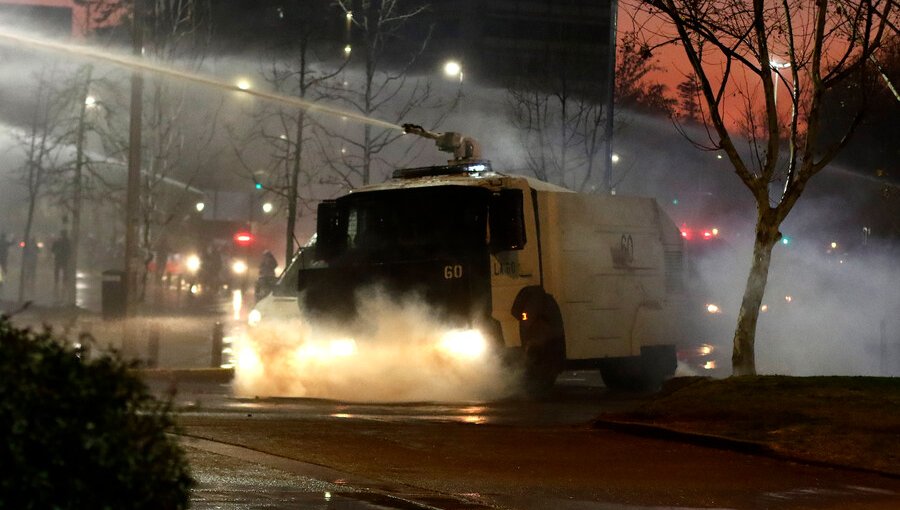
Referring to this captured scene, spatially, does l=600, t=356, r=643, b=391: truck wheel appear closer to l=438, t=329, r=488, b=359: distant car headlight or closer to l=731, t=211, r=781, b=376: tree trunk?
l=731, t=211, r=781, b=376: tree trunk

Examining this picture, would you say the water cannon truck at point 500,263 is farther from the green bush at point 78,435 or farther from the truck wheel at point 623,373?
the green bush at point 78,435

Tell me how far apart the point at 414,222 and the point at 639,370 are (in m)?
5.15

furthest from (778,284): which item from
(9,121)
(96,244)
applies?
(96,244)

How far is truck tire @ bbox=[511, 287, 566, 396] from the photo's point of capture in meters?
18.1

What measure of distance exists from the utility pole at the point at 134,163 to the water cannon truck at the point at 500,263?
4616 millimetres

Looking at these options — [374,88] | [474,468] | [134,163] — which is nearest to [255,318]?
[134,163]

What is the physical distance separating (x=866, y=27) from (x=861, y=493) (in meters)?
9.21

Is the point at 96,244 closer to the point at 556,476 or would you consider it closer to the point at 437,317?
the point at 437,317

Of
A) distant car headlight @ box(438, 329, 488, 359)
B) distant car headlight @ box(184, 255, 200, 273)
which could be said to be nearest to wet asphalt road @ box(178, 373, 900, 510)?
distant car headlight @ box(438, 329, 488, 359)

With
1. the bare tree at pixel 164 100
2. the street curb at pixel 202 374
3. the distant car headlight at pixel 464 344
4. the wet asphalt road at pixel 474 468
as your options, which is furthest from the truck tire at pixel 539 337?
the bare tree at pixel 164 100

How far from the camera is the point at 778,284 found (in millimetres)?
38969

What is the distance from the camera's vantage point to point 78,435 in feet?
16.7

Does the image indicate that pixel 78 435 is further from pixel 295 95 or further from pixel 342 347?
pixel 295 95

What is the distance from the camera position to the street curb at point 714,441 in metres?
11.7
